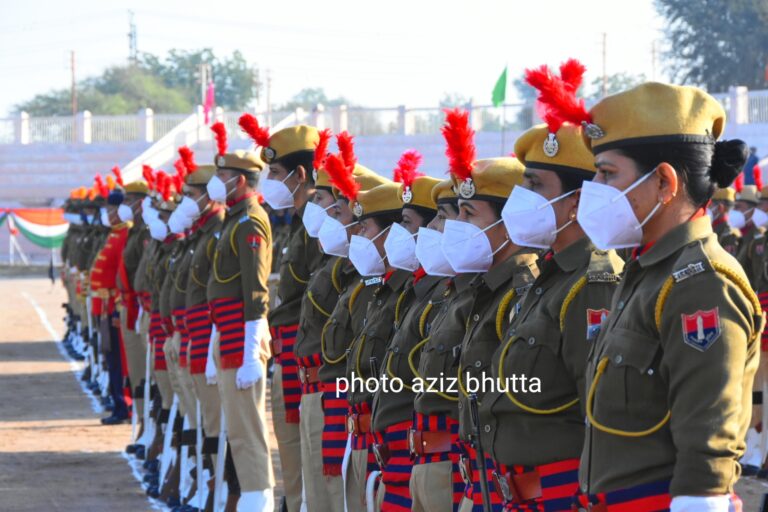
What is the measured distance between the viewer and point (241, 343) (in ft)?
29.3

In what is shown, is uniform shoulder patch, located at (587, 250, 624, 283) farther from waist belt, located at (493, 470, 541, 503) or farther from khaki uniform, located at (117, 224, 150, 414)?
khaki uniform, located at (117, 224, 150, 414)

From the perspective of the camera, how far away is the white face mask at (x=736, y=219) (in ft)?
41.2

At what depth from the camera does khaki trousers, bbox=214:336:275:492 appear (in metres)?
8.97

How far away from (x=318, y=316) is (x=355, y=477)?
1.24 metres

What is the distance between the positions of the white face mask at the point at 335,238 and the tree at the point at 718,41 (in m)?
49.3

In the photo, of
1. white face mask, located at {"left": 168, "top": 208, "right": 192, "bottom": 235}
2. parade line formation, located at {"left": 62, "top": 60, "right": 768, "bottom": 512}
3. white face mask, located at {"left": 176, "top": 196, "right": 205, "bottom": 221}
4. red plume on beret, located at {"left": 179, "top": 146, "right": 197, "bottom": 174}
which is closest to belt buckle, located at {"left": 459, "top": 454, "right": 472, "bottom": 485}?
parade line formation, located at {"left": 62, "top": 60, "right": 768, "bottom": 512}

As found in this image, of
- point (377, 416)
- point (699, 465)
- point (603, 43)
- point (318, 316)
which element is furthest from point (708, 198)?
point (603, 43)

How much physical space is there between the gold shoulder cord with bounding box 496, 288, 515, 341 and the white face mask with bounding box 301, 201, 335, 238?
300 centimetres

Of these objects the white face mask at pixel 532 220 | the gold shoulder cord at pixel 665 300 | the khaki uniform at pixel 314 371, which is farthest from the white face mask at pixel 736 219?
the gold shoulder cord at pixel 665 300

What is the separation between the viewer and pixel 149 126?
160ft

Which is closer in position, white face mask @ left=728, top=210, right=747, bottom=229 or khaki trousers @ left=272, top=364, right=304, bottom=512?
khaki trousers @ left=272, top=364, right=304, bottom=512

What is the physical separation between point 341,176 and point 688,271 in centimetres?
373

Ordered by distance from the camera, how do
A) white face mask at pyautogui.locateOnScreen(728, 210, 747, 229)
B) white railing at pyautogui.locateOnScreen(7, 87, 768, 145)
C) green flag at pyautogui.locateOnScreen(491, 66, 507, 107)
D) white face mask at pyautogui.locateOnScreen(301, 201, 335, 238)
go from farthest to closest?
white railing at pyautogui.locateOnScreen(7, 87, 768, 145), green flag at pyautogui.locateOnScreen(491, 66, 507, 107), white face mask at pyautogui.locateOnScreen(728, 210, 747, 229), white face mask at pyautogui.locateOnScreen(301, 201, 335, 238)

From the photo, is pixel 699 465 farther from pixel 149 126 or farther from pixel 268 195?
pixel 149 126
